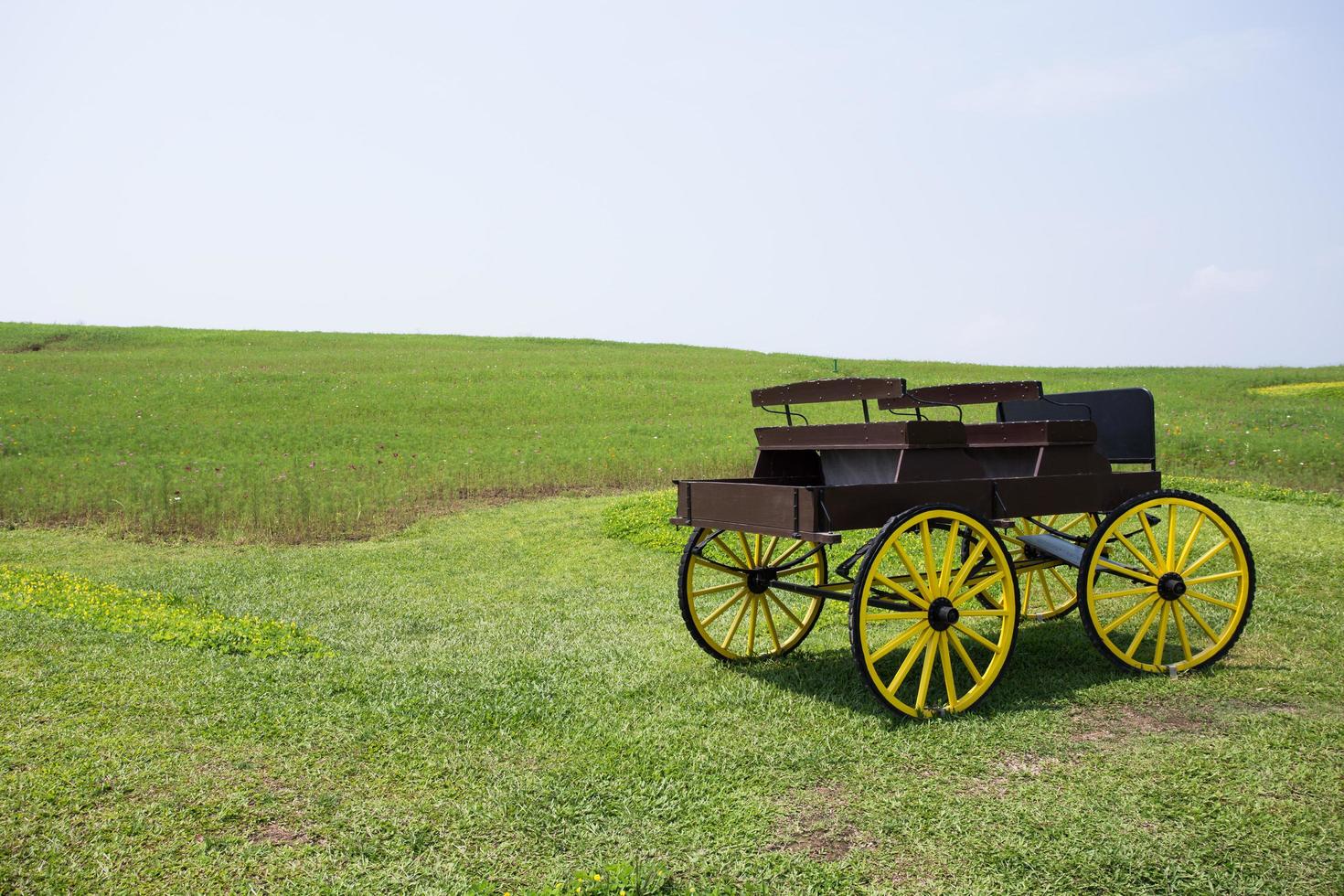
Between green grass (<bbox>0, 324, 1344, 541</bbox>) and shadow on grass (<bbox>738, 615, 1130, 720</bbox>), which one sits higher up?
green grass (<bbox>0, 324, 1344, 541</bbox>)

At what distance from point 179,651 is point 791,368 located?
32714 mm

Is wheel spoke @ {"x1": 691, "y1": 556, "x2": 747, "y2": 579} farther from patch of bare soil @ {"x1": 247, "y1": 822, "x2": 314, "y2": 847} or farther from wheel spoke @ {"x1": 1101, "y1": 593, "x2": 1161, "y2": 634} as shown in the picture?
patch of bare soil @ {"x1": 247, "y1": 822, "x2": 314, "y2": 847}

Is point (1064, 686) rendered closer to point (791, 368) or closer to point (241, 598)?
point (241, 598)

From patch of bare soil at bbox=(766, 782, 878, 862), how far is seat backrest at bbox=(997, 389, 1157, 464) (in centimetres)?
360

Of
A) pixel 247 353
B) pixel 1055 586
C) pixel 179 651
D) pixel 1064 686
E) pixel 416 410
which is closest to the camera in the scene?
pixel 1064 686

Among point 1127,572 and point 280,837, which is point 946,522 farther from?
point 280,837

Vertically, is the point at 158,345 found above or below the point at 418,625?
above

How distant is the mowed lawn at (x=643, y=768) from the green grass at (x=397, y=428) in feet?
25.3

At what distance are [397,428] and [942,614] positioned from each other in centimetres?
1936

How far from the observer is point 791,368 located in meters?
37.9

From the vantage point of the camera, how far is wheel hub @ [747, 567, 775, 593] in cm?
613

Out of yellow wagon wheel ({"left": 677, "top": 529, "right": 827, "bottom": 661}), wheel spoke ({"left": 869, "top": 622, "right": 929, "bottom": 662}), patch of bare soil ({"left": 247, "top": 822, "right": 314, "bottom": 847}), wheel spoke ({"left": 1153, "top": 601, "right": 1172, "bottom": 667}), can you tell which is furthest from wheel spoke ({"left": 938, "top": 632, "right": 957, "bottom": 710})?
patch of bare soil ({"left": 247, "top": 822, "right": 314, "bottom": 847})

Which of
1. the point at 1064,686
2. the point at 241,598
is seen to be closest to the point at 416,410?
the point at 241,598

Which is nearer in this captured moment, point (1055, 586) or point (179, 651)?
point (179, 651)
